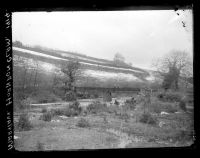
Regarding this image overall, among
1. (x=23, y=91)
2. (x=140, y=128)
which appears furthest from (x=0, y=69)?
(x=140, y=128)

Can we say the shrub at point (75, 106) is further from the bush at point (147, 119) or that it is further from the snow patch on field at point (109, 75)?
the bush at point (147, 119)

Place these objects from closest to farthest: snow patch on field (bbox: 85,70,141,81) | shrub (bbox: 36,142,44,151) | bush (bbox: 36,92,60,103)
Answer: shrub (bbox: 36,142,44,151)
bush (bbox: 36,92,60,103)
snow patch on field (bbox: 85,70,141,81)

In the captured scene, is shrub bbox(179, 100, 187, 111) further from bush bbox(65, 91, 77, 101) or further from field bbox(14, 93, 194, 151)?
bush bbox(65, 91, 77, 101)

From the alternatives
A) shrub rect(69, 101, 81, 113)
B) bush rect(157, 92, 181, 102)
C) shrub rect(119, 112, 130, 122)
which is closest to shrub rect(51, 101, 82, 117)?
shrub rect(69, 101, 81, 113)

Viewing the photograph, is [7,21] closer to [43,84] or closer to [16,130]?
[43,84]

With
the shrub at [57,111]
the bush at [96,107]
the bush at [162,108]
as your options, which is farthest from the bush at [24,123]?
the bush at [162,108]

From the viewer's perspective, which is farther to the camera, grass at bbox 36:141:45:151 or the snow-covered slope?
the snow-covered slope

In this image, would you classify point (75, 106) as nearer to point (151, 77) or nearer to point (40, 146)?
point (40, 146)
